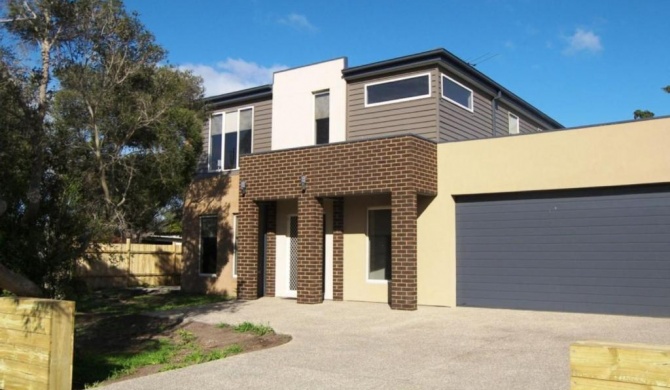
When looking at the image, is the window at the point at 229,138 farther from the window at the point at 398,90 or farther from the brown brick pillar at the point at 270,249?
the window at the point at 398,90

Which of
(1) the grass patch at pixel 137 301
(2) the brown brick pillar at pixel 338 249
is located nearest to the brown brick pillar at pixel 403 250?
(2) the brown brick pillar at pixel 338 249

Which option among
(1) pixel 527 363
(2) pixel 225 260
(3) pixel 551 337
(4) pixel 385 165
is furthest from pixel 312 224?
(1) pixel 527 363

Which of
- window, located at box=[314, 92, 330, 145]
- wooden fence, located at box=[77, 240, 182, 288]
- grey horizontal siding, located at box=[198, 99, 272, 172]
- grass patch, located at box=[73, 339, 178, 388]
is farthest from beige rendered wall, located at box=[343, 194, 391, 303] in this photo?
wooden fence, located at box=[77, 240, 182, 288]

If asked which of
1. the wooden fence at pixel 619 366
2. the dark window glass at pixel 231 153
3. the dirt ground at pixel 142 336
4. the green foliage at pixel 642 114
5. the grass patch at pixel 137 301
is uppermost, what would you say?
the green foliage at pixel 642 114

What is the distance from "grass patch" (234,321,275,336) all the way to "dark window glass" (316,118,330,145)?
22.5 ft

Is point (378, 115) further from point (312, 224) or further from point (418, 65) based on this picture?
point (312, 224)

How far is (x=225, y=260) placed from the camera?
723 inches

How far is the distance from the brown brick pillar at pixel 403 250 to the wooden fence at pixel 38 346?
25.2ft

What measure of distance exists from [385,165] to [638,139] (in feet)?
17.1

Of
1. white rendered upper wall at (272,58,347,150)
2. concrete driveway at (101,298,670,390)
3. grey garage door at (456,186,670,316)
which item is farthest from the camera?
white rendered upper wall at (272,58,347,150)

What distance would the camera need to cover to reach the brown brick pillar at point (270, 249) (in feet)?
55.6

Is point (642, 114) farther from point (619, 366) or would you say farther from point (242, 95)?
point (619, 366)

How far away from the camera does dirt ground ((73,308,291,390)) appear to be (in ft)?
33.1

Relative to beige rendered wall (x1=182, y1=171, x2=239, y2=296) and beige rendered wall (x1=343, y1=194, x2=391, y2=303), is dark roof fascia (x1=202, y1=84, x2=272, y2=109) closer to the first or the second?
beige rendered wall (x1=182, y1=171, x2=239, y2=296)
